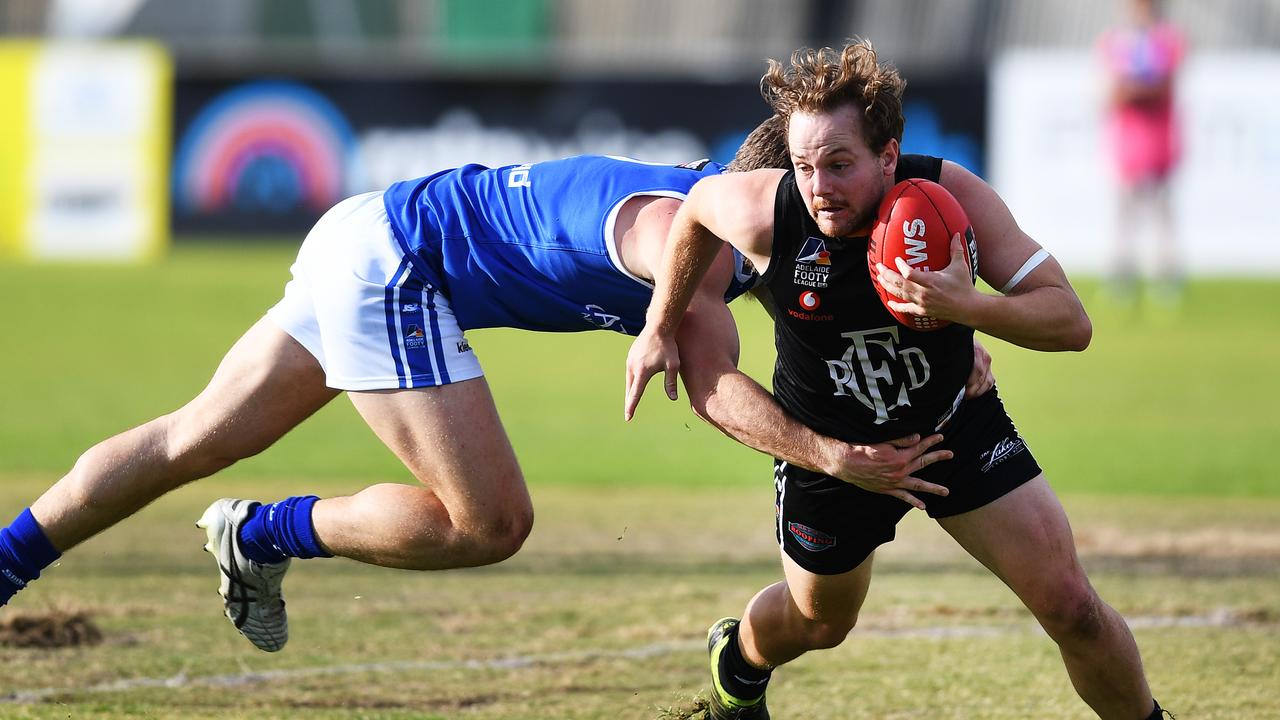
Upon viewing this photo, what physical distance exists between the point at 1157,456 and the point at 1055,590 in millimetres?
6934

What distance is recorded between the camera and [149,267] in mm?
20953

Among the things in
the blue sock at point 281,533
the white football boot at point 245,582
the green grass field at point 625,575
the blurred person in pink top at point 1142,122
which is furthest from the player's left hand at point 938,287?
the blurred person in pink top at point 1142,122

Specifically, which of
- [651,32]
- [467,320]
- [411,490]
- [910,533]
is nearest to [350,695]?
[411,490]

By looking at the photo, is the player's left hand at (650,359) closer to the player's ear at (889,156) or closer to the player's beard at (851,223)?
the player's beard at (851,223)

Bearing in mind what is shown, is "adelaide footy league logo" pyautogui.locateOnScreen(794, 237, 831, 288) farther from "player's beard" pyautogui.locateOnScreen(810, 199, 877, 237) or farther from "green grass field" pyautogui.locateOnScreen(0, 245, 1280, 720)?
"green grass field" pyautogui.locateOnScreen(0, 245, 1280, 720)

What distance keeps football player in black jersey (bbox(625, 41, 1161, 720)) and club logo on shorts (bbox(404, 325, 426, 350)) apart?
30.4 inches

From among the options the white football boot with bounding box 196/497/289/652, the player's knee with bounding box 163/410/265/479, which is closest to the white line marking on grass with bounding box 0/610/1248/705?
the white football boot with bounding box 196/497/289/652

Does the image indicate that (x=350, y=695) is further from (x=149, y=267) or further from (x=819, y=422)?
(x=149, y=267)

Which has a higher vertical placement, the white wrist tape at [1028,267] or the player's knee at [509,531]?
the white wrist tape at [1028,267]

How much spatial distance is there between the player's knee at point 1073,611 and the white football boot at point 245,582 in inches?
99.4

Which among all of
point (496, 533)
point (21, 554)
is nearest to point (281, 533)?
point (496, 533)

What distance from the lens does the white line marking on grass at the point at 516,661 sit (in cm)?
551

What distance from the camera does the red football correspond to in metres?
4.13

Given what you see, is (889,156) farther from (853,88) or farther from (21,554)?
(21,554)
